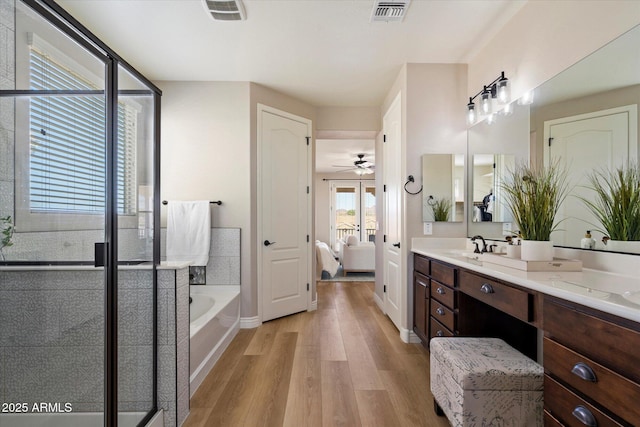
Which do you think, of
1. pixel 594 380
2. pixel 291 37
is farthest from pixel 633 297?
pixel 291 37

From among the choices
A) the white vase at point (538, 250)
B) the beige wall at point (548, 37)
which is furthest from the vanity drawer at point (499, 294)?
the beige wall at point (548, 37)

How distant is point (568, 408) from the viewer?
1.02 meters

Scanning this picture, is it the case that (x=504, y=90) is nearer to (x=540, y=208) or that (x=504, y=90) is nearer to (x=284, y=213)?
(x=540, y=208)

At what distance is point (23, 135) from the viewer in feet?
3.65

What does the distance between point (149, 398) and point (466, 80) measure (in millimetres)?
3438

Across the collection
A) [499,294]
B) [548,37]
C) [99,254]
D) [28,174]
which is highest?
[548,37]

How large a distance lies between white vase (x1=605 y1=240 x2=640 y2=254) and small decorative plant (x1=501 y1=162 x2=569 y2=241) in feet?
0.79

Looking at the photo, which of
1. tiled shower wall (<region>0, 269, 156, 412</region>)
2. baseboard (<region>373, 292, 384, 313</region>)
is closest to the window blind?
tiled shower wall (<region>0, 269, 156, 412</region>)

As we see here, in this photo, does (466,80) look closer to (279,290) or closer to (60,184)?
(279,290)

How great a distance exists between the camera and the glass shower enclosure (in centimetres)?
109

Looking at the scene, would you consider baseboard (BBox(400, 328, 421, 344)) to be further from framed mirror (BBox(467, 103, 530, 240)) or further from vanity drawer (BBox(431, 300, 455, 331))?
framed mirror (BBox(467, 103, 530, 240))

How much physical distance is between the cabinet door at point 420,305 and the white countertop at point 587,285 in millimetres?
818

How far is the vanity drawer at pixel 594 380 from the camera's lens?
81 cm

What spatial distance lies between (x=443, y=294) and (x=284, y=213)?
198cm
